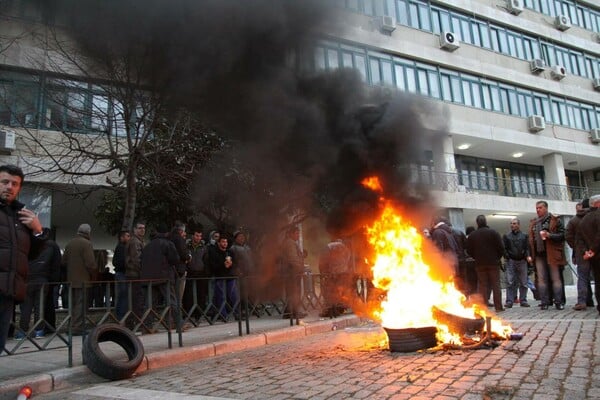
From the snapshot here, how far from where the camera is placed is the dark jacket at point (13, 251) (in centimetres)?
416

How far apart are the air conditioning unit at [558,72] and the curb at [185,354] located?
72.8 feet

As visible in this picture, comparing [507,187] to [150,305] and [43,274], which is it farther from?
[43,274]

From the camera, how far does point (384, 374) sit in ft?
14.8

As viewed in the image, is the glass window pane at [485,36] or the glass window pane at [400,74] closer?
the glass window pane at [400,74]

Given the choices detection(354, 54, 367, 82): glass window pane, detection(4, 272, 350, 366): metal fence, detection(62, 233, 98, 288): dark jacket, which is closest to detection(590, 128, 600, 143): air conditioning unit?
detection(354, 54, 367, 82): glass window pane

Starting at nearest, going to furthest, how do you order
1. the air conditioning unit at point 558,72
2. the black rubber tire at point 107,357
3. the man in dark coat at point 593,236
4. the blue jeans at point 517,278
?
the black rubber tire at point 107,357 < the man in dark coat at point 593,236 < the blue jeans at point 517,278 < the air conditioning unit at point 558,72

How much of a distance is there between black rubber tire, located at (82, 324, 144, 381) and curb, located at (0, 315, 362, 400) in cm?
27

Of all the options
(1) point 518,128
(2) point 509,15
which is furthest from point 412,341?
(2) point 509,15

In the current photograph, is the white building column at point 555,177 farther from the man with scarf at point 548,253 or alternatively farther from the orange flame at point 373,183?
the orange flame at point 373,183

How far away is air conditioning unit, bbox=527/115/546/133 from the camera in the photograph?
77.4 feet

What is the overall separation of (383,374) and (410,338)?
112cm

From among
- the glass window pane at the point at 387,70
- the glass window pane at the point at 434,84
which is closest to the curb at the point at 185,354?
the glass window pane at the point at 387,70

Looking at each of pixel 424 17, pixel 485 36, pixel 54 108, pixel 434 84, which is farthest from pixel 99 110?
pixel 485 36

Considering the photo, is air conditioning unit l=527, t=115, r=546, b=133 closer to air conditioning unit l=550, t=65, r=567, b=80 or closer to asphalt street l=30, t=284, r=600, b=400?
air conditioning unit l=550, t=65, r=567, b=80
